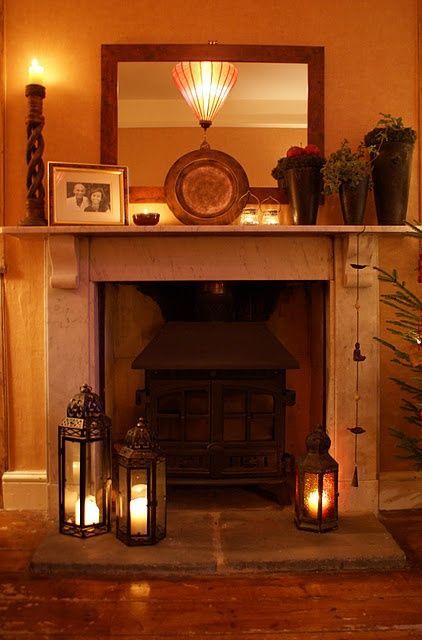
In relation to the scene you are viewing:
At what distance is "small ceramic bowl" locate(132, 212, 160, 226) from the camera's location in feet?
9.87

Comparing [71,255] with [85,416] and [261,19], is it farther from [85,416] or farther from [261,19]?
[261,19]

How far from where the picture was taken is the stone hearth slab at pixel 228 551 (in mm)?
2523

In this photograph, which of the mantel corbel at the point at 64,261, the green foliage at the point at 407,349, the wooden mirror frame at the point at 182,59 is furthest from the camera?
the wooden mirror frame at the point at 182,59

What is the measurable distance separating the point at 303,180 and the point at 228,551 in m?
1.62

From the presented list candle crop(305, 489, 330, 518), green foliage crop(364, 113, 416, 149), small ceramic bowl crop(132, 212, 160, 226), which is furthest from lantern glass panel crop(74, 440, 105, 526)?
green foliage crop(364, 113, 416, 149)

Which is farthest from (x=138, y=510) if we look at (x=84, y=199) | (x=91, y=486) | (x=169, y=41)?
(x=169, y=41)

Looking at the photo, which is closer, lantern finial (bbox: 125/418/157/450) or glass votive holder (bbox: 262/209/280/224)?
lantern finial (bbox: 125/418/157/450)

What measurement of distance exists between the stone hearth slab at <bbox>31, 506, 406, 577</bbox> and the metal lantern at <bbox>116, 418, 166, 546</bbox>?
2.4 inches

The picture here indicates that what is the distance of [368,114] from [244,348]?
127cm

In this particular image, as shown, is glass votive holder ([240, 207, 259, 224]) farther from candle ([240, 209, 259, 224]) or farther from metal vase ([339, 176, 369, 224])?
metal vase ([339, 176, 369, 224])

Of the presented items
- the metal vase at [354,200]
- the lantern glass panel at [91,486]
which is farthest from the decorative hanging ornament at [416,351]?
the lantern glass panel at [91,486]

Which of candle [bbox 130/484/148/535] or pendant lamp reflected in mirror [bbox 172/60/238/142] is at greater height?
pendant lamp reflected in mirror [bbox 172/60/238/142]

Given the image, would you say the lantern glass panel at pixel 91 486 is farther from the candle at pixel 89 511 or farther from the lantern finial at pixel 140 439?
the lantern finial at pixel 140 439

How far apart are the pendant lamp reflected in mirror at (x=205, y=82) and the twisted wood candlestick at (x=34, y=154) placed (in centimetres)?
64
